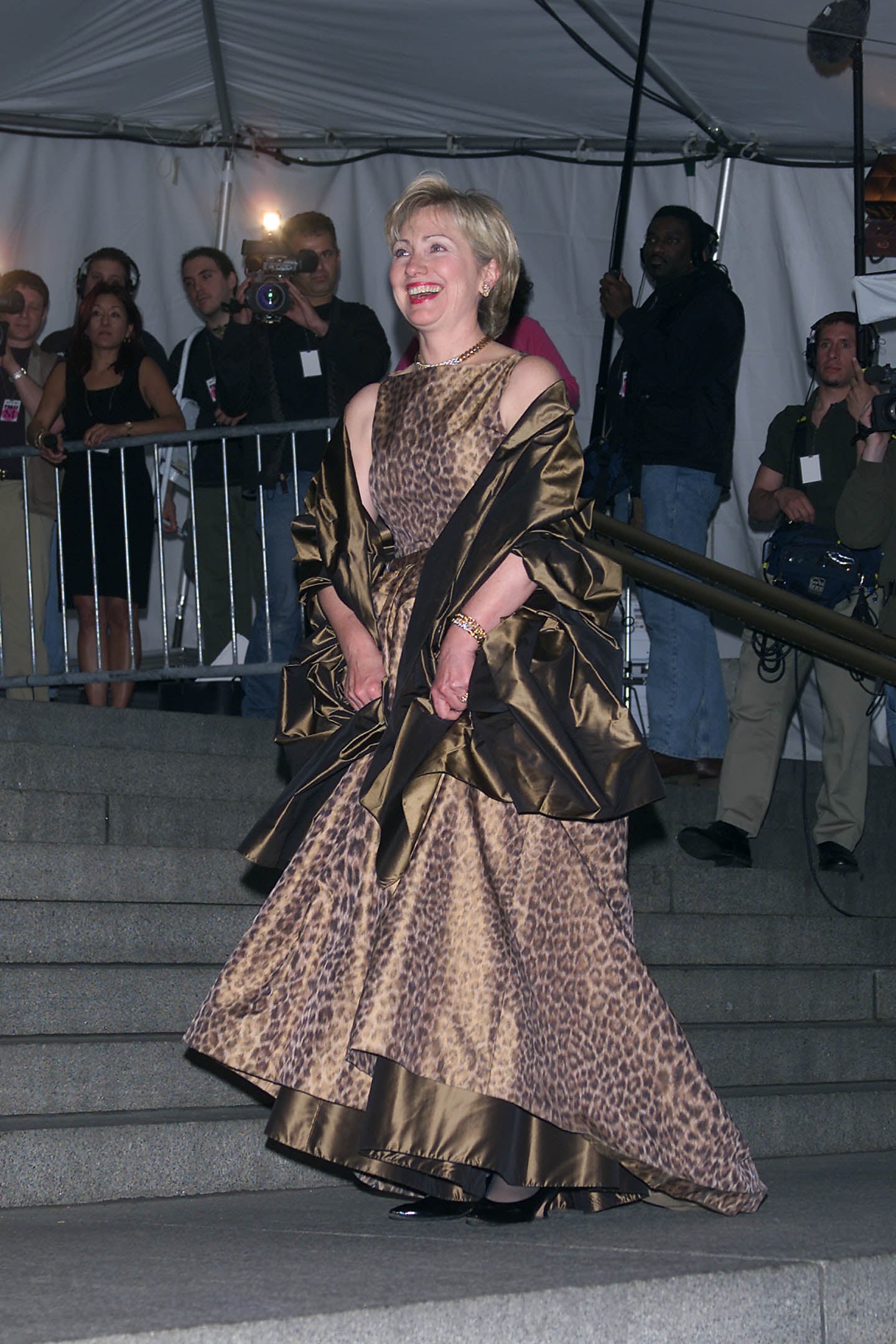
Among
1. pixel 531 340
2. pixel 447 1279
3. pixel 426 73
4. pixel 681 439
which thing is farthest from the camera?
pixel 426 73

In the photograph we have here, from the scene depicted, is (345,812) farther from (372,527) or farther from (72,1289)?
(72,1289)

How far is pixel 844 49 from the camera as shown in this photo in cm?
712

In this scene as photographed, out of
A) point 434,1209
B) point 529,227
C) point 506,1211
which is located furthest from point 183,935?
point 529,227

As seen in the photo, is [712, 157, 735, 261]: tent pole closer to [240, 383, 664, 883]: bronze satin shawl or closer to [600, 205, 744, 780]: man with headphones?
[600, 205, 744, 780]: man with headphones

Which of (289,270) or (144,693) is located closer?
(289,270)

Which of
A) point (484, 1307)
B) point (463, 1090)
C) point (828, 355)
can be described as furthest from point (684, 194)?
point (484, 1307)

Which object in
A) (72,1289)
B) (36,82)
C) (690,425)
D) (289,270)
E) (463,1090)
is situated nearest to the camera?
(72,1289)

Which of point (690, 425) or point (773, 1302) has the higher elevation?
point (690, 425)

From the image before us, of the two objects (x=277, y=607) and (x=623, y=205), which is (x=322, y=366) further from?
(x=623, y=205)

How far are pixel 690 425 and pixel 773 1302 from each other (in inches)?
162

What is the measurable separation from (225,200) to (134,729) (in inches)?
160

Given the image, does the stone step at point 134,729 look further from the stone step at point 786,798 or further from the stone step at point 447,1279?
the stone step at point 447,1279

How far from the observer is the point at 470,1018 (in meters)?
2.77

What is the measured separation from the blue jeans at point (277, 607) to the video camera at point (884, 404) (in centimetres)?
221
